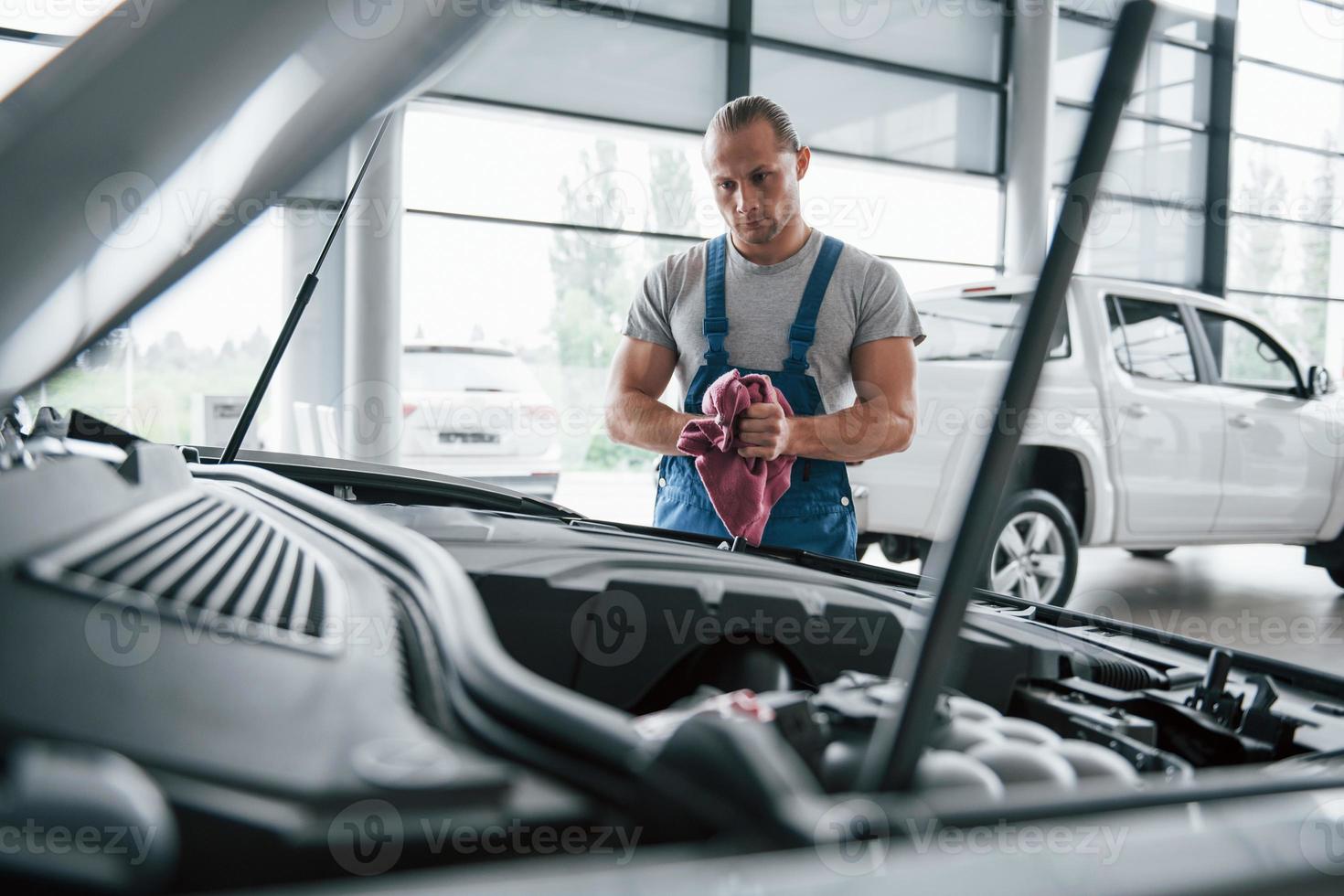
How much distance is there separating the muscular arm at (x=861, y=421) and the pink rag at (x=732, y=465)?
0.08ft

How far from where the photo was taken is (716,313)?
159cm

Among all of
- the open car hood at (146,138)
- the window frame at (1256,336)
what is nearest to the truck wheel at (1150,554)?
the window frame at (1256,336)

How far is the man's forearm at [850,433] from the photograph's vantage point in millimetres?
1434

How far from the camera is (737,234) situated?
1580 mm

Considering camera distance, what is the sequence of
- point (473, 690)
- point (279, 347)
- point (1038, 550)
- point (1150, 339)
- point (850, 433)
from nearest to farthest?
point (473, 690) < point (279, 347) < point (850, 433) < point (1038, 550) < point (1150, 339)

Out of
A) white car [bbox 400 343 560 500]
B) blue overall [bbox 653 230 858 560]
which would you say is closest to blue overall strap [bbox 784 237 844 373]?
blue overall [bbox 653 230 858 560]

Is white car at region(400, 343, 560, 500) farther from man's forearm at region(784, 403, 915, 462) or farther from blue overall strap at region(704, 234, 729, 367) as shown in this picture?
man's forearm at region(784, 403, 915, 462)

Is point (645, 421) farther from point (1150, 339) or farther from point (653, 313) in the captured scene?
point (1150, 339)

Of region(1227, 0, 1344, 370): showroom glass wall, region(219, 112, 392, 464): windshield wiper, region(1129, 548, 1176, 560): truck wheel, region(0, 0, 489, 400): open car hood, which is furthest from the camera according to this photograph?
region(1227, 0, 1344, 370): showroom glass wall

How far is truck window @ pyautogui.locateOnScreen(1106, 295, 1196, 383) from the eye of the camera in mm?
3988

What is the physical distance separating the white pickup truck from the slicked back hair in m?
2.12

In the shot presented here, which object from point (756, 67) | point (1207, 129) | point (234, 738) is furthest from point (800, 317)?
point (1207, 129)

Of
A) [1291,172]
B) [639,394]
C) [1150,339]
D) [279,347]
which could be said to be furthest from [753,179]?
[1291,172]

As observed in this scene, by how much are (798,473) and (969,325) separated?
2.45 metres
